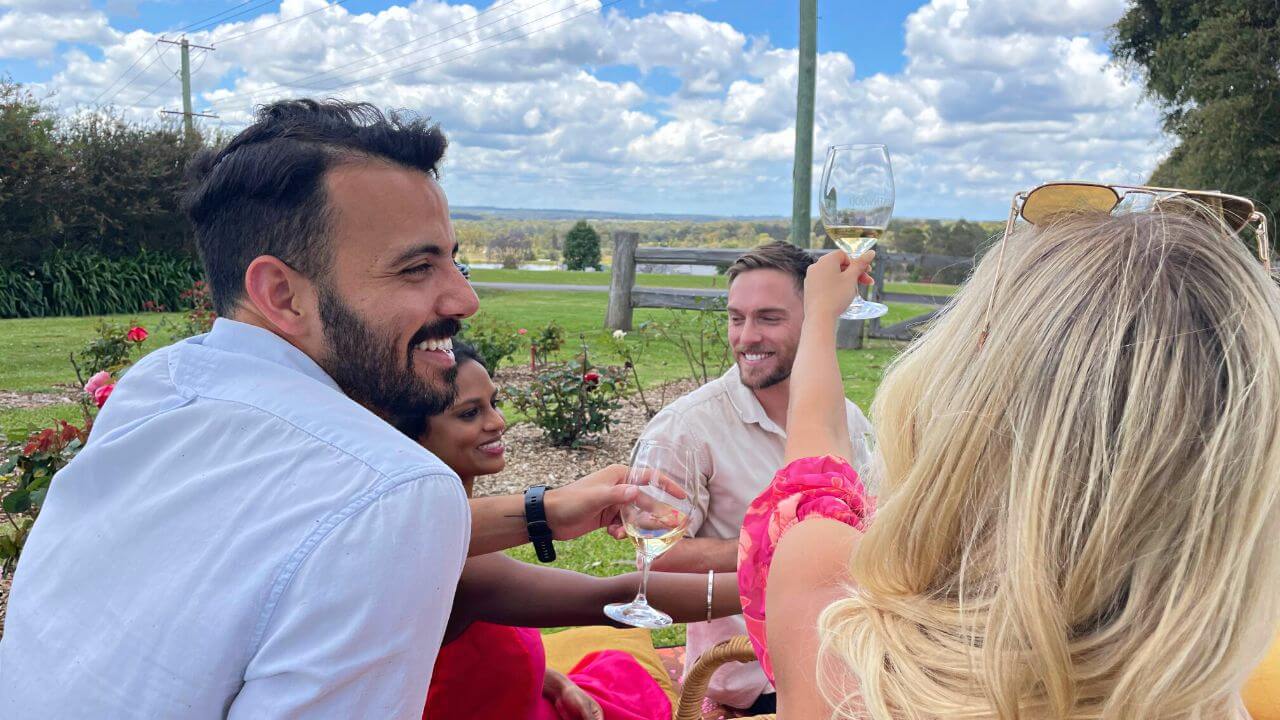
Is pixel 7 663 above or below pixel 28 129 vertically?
below

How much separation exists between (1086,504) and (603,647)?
2596 millimetres

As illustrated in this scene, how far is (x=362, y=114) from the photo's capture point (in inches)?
81.6

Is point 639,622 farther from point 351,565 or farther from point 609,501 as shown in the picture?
point 351,565

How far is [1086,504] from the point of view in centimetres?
104

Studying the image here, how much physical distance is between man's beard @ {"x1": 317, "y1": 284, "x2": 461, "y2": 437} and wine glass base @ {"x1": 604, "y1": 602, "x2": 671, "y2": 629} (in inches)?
24.8

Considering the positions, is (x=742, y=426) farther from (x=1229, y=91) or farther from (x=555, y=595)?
(x=1229, y=91)

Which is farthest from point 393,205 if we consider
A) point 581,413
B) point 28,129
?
point 28,129

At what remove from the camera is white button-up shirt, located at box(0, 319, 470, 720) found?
4.04ft

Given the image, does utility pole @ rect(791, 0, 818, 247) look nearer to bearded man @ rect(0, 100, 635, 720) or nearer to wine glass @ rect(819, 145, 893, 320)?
wine glass @ rect(819, 145, 893, 320)

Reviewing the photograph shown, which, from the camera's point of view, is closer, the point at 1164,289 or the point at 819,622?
the point at 1164,289

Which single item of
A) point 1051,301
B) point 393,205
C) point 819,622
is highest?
point 393,205

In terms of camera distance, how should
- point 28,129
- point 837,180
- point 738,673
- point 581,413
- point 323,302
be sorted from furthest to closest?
point 28,129 → point 581,413 → point 738,673 → point 837,180 → point 323,302

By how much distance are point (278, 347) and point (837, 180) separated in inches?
60.3

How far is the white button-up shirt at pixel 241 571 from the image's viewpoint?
1230 millimetres
